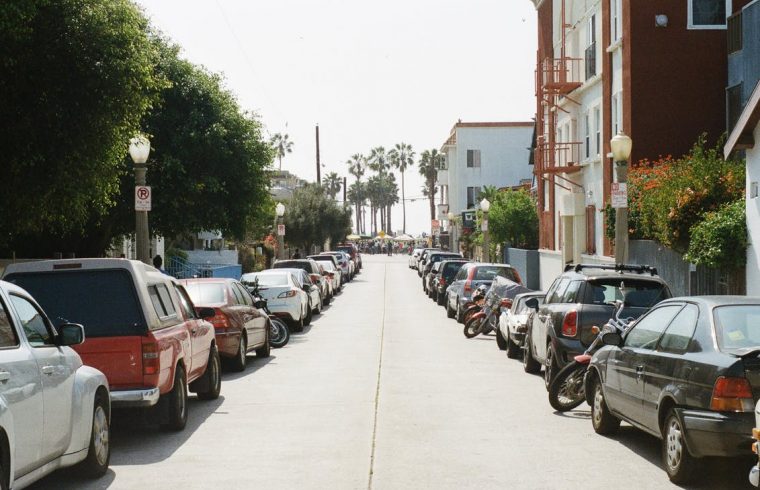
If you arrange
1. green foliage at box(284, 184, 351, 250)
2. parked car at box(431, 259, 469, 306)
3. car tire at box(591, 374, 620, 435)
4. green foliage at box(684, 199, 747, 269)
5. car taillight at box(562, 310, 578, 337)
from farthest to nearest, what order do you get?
green foliage at box(284, 184, 351, 250) < parked car at box(431, 259, 469, 306) < green foliage at box(684, 199, 747, 269) < car taillight at box(562, 310, 578, 337) < car tire at box(591, 374, 620, 435)

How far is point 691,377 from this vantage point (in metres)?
8.16

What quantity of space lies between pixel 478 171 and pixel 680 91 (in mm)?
56700

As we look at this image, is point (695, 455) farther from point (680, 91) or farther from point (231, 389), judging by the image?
point (680, 91)

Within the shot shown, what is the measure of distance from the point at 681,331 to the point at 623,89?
2188 cm

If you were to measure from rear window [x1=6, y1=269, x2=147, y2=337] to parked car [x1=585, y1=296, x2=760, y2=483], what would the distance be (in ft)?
15.2

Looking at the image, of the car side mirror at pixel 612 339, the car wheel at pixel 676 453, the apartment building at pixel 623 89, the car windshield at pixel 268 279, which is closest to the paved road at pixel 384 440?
the car wheel at pixel 676 453

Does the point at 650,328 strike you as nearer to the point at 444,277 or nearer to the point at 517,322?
the point at 517,322

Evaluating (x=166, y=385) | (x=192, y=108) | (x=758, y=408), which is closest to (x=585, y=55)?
(x=192, y=108)

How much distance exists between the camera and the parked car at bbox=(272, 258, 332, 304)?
34.6 meters

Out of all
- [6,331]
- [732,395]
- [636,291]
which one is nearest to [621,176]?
[636,291]

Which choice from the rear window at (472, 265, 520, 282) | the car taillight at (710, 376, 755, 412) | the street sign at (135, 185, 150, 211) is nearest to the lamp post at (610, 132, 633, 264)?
the rear window at (472, 265, 520, 282)

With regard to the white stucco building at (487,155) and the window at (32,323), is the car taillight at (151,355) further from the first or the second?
the white stucco building at (487,155)

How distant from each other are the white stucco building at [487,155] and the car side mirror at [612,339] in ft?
248

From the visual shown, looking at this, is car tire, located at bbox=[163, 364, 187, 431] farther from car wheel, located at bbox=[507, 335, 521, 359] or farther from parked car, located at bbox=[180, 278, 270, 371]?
car wheel, located at bbox=[507, 335, 521, 359]
